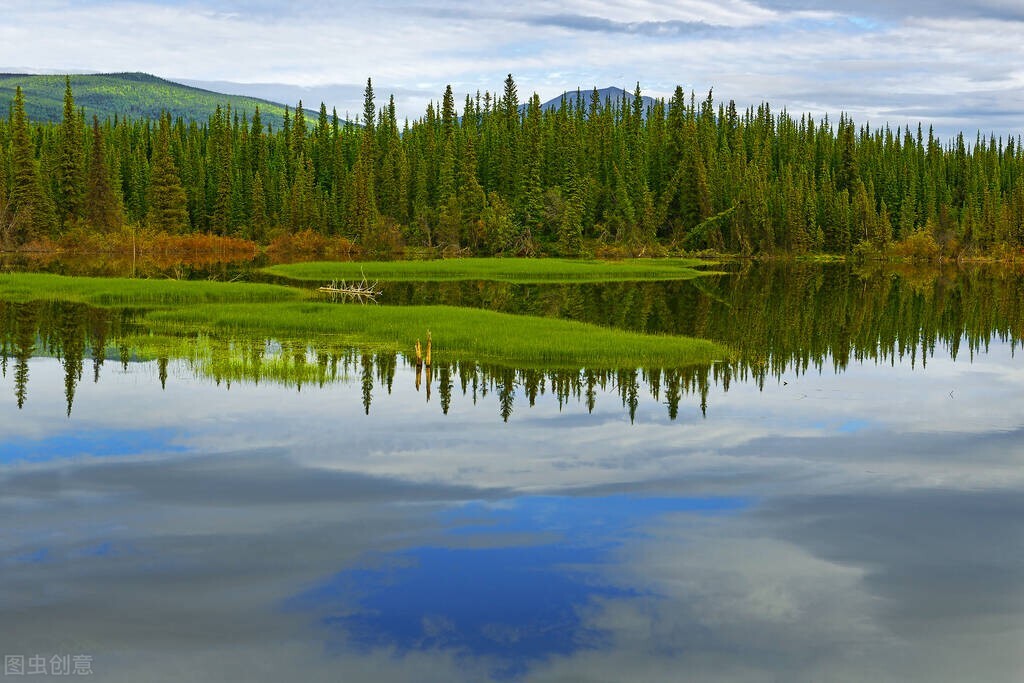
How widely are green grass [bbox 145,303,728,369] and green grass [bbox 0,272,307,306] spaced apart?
218 inches

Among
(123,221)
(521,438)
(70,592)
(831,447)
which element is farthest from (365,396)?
(123,221)

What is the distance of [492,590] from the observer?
1416cm

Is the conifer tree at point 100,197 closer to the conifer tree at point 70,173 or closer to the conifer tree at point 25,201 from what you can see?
the conifer tree at point 70,173

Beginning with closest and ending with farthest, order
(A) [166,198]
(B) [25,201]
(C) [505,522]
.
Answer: (C) [505,522], (B) [25,201], (A) [166,198]

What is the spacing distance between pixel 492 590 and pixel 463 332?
27.9 metres

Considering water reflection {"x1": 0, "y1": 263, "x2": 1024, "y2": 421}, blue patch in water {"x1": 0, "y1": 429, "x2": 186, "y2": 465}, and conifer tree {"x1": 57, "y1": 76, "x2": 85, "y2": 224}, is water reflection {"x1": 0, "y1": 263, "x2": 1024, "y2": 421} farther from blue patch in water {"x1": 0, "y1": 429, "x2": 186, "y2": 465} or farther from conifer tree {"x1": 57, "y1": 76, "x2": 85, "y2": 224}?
conifer tree {"x1": 57, "y1": 76, "x2": 85, "y2": 224}

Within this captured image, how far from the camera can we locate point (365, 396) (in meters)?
29.9

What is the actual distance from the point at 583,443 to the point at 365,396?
27.2 ft

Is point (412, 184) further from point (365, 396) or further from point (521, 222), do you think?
point (365, 396)

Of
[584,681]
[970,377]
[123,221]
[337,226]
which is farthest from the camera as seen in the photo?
[337,226]

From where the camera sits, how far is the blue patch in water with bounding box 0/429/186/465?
22.1m

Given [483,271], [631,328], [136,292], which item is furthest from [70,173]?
[631,328]

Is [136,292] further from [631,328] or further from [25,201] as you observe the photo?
[25,201]

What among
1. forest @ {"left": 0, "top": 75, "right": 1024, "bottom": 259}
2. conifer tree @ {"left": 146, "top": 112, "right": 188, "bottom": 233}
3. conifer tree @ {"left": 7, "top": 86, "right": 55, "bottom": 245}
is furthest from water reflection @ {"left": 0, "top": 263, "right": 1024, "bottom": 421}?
conifer tree @ {"left": 146, "top": 112, "right": 188, "bottom": 233}
